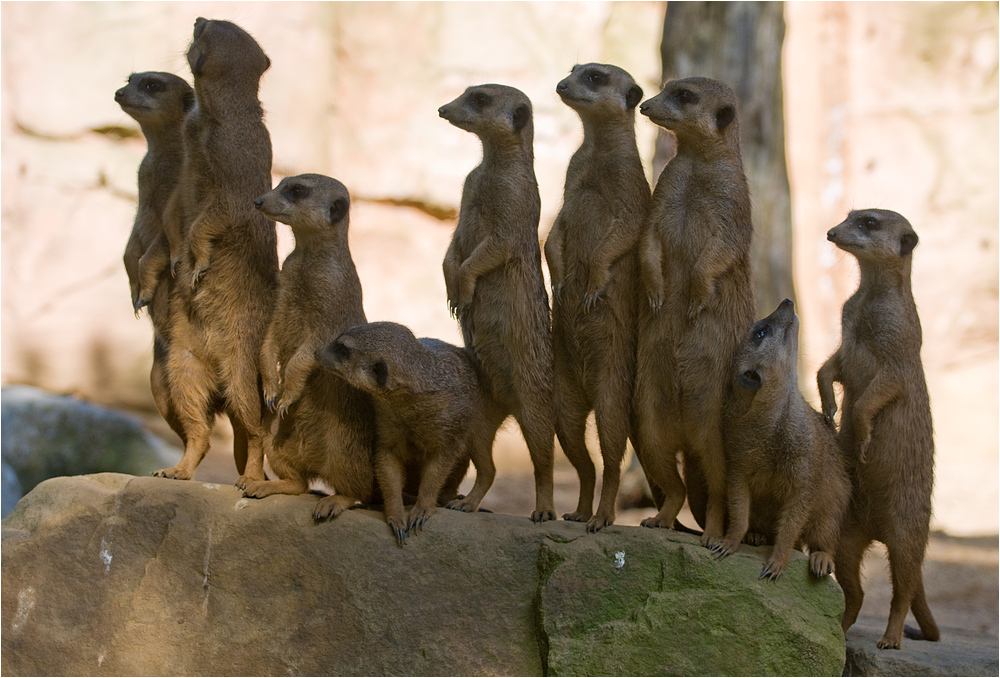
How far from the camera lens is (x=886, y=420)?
4781mm

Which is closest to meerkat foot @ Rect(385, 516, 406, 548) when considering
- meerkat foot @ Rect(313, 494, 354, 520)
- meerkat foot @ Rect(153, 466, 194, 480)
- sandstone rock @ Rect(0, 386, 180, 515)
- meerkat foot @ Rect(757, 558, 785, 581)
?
meerkat foot @ Rect(313, 494, 354, 520)

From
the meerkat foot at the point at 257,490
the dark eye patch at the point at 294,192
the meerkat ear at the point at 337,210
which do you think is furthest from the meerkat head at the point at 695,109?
the meerkat foot at the point at 257,490

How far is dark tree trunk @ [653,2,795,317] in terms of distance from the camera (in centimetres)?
831

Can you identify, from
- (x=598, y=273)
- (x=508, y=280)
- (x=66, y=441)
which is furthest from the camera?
(x=66, y=441)

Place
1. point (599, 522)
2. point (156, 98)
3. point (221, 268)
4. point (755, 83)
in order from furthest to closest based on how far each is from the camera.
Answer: point (755, 83)
point (156, 98)
point (221, 268)
point (599, 522)

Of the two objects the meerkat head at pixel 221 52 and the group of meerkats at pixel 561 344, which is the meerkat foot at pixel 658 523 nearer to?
the group of meerkats at pixel 561 344

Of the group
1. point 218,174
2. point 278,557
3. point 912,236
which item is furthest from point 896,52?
point 278,557

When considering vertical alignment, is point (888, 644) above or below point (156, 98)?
below

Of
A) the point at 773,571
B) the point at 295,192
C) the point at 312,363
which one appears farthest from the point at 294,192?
the point at 773,571

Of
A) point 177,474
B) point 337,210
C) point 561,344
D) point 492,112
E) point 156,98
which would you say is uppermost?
point 492,112

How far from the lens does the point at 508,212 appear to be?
4840 millimetres

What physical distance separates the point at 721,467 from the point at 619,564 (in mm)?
728

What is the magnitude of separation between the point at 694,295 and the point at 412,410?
5.12 ft

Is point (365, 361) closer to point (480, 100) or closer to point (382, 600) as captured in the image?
point (382, 600)
